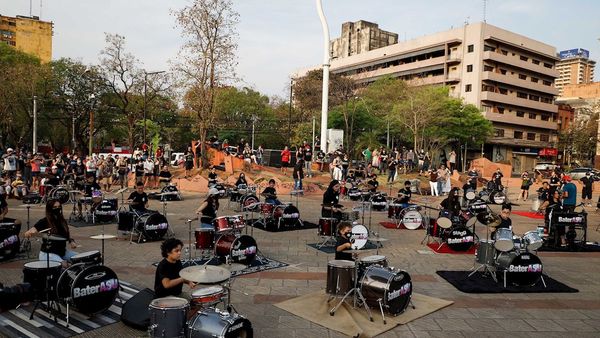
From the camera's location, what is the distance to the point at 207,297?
655 cm

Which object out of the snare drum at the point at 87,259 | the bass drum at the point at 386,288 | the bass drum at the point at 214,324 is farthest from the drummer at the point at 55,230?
the bass drum at the point at 386,288

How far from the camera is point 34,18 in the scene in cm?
9862

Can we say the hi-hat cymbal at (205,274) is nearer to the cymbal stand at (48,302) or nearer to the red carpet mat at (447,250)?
the cymbal stand at (48,302)

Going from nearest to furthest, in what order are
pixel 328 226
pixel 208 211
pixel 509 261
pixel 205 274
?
1. pixel 205 274
2. pixel 509 261
3. pixel 208 211
4. pixel 328 226

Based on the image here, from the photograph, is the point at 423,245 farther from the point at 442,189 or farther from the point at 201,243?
the point at 442,189

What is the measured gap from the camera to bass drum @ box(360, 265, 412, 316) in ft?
26.8

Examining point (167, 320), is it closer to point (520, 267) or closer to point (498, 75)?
point (520, 267)

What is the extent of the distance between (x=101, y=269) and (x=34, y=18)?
10957 cm

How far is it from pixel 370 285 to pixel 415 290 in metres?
2.33

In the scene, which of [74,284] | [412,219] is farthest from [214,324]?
[412,219]

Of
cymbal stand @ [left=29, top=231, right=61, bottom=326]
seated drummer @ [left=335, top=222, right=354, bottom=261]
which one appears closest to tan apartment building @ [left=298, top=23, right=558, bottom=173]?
seated drummer @ [left=335, top=222, right=354, bottom=261]

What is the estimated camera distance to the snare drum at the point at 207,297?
6500mm

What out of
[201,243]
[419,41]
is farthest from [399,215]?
[419,41]

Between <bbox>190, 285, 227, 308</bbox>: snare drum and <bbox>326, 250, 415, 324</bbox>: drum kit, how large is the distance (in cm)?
248
